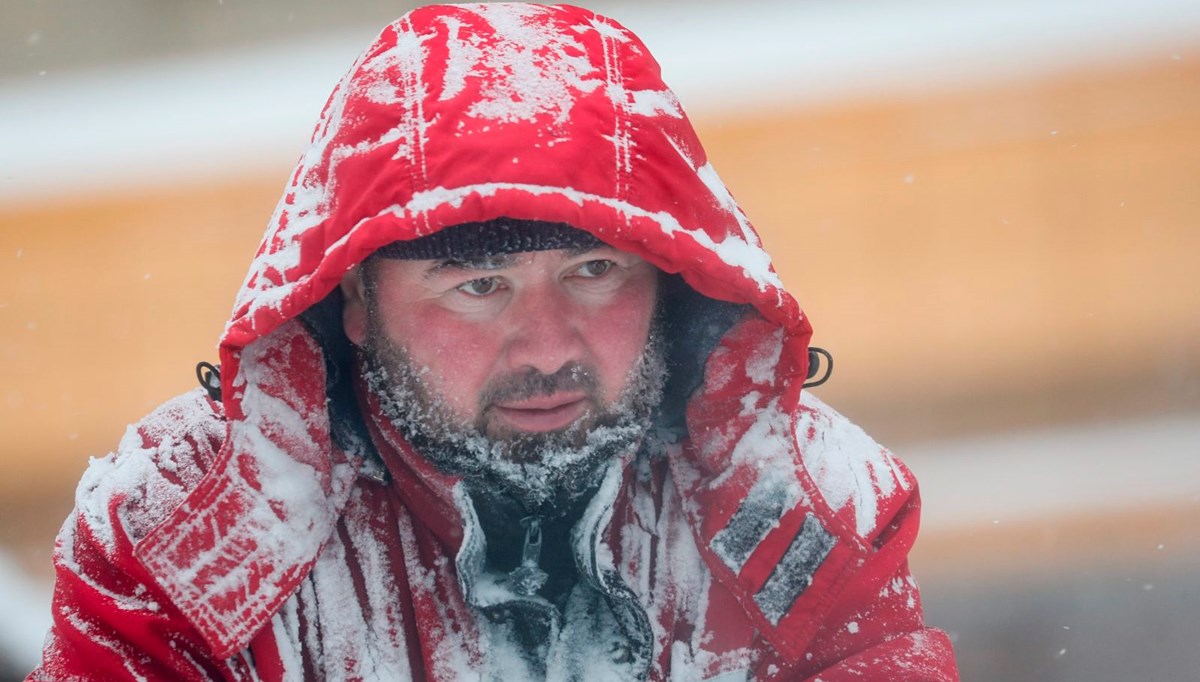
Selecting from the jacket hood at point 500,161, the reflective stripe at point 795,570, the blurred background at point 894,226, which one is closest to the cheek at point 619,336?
the jacket hood at point 500,161

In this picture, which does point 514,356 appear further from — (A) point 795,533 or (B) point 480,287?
(A) point 795,533

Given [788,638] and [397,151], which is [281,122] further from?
[788,638]

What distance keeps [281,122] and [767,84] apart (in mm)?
1552

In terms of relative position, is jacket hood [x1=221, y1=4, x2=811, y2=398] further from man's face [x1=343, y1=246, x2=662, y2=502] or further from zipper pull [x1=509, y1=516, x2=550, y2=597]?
zipper pull [x1=509, y1=516, x2=550, y2=597]

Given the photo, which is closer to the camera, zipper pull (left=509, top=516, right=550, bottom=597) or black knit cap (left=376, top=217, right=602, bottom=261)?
black knit cap (left=376, top=217, right=602, bottom=261)

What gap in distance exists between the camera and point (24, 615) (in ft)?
8.34

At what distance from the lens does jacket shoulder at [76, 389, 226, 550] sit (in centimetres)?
152

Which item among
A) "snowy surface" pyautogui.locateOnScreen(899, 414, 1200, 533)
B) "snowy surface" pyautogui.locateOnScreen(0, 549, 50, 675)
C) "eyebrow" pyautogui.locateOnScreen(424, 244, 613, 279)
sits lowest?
"snowy surface" pyautogui.locateOnScreen(899, 414, 1200, 533)

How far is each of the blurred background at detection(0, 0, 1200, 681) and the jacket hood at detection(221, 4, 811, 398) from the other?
2.04 metres

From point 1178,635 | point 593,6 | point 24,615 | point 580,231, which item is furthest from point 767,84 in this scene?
point 24,615

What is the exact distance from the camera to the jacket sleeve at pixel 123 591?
4.75 ft

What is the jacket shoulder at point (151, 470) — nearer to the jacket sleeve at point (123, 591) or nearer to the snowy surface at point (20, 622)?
the jacket sleeve at point (123, 591)

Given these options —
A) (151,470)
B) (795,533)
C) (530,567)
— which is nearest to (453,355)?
(530,567)

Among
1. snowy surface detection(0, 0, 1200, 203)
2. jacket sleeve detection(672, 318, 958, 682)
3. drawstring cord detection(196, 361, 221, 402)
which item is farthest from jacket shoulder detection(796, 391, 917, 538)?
snowy surface detection(0, 0, 1200, 203)
